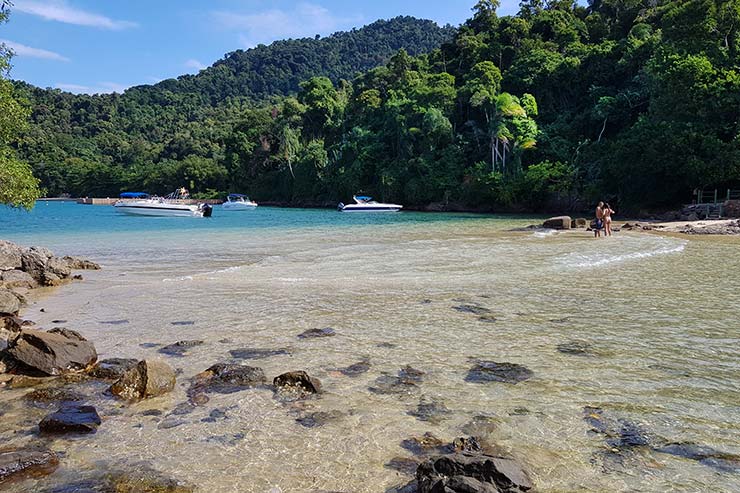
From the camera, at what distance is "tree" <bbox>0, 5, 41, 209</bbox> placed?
1518 centimetres

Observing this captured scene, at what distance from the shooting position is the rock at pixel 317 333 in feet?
28.3

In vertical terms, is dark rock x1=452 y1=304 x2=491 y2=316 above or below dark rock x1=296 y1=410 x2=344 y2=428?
above

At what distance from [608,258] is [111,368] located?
15.6m

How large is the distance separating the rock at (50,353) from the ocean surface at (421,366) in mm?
585

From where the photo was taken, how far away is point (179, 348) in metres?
8.00

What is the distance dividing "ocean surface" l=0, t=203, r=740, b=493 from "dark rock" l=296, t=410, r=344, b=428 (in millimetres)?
31

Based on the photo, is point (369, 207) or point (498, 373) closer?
point (498, 373)

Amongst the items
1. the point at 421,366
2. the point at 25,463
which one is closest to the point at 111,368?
the point at 25,463

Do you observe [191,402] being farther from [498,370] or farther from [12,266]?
[12,266]

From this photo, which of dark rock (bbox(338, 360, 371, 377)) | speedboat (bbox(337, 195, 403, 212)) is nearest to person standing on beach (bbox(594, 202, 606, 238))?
dark rock (bbox(338, 360, 371, 377))

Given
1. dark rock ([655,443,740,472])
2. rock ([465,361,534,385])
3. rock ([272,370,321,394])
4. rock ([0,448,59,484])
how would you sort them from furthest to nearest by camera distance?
1. rock ([465,361,534,385])
2. rock ([272,370,321,394])
3. dark rock ([655,443,740,472])
4. rock ([0,448,59,484])

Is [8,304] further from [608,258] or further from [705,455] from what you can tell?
[608,258]

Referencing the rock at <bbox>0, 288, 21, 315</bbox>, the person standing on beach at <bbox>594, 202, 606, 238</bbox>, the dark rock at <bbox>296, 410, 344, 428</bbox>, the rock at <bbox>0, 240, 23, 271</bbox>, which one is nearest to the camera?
the dark rock at <bbox>296, 410, 344, 428</bbox>

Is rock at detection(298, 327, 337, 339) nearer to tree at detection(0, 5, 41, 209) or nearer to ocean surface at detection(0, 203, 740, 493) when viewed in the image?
ocean surface at detection(0, 203, 740, 493)
